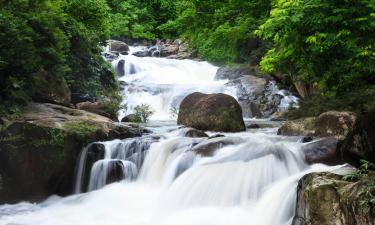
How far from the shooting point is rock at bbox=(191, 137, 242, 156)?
961cm

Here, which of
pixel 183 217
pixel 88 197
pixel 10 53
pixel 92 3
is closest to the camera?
pixel 183 217

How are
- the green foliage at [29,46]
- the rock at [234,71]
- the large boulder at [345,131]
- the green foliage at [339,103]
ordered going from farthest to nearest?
the rock at [234,71]
the green foliage at [339,103]
the green foliage at [29,46]
the large boulder at [345,131]

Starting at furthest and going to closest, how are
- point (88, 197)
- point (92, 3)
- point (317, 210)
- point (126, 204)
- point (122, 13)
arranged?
point (122, 13)
point (92, 3)
point (88, 197)
point (126, 204)
point (317, 210)

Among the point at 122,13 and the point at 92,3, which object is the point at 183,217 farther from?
the point at 122,13

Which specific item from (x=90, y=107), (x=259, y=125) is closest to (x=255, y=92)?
(x=259, y=125)

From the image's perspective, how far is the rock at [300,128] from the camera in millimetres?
11289

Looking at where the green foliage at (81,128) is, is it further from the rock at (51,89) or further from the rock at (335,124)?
the rock at (335,124)

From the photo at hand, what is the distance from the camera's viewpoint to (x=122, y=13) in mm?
38938

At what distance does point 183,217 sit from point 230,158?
6.00 feet

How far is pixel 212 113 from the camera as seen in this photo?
1382 centimetres

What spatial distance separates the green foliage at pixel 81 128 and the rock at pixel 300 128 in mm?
4940

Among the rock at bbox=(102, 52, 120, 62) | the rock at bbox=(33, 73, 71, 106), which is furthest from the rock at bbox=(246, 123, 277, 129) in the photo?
the rock at bbox=(102, 52, 120, 62)

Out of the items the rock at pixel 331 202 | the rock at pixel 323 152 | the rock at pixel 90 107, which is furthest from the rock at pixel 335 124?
the rock at pixel 90 107

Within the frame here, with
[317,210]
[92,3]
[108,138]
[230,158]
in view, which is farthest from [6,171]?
[92,3]
